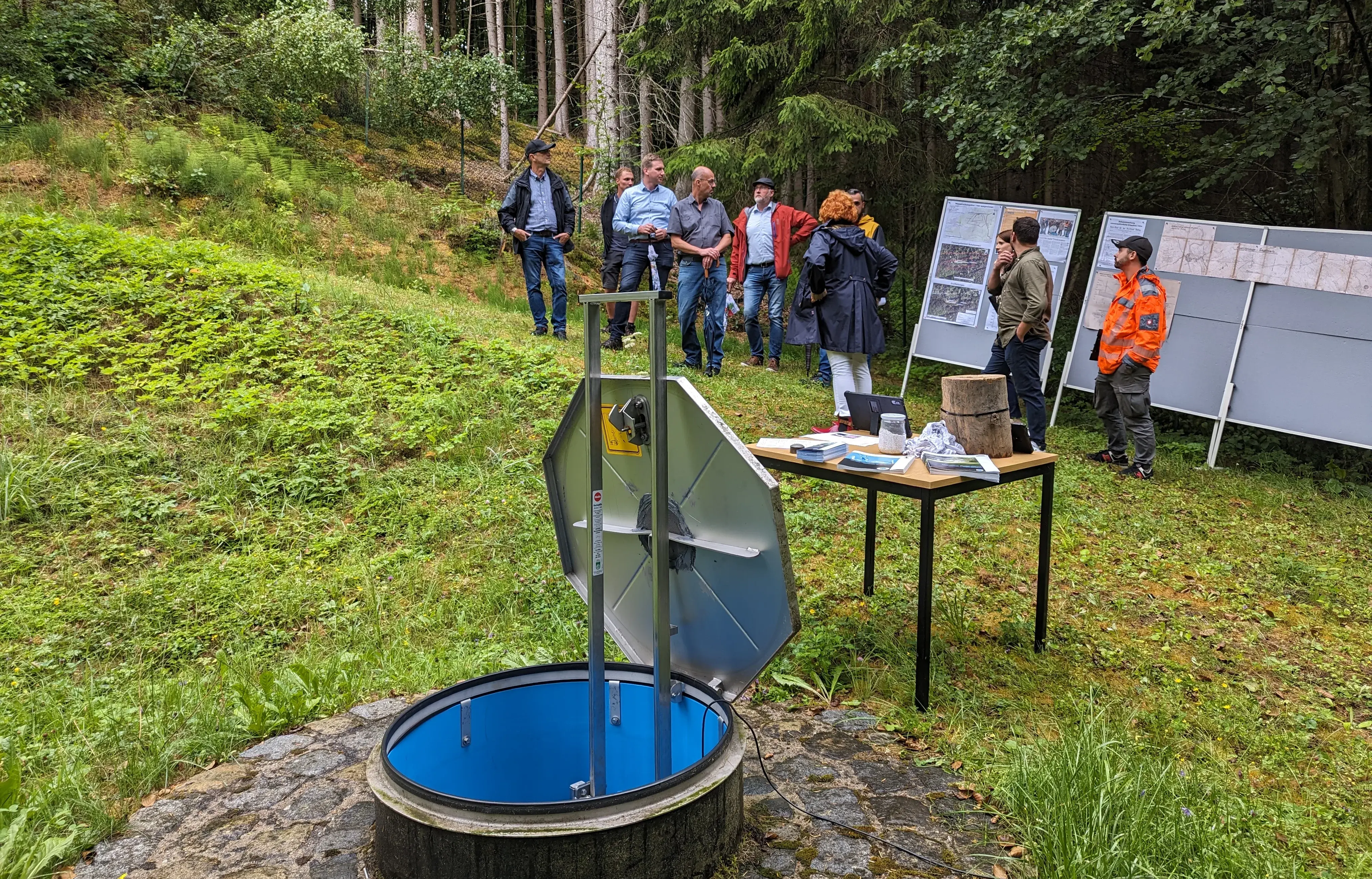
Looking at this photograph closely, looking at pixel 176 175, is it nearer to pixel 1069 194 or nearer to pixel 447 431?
pixel 447 431

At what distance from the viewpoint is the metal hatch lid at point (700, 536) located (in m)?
2.65

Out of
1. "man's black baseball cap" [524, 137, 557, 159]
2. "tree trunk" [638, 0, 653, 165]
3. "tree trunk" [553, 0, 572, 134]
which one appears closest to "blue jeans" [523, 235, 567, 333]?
"man's black baseball cap" [524, 137, 557, 159]

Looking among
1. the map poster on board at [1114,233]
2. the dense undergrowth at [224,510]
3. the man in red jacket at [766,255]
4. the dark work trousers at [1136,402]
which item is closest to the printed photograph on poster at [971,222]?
the map poster on board at [1114,233]

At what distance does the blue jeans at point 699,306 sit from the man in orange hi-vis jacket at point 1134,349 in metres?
3.85

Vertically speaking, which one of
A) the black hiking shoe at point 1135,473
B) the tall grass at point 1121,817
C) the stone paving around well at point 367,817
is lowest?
the black hiking shoe at point 1135,473

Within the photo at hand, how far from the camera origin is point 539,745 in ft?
10.7

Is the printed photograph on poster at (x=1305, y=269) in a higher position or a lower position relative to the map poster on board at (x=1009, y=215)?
lower

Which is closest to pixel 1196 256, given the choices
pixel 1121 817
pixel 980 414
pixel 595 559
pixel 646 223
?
pixel 646 223

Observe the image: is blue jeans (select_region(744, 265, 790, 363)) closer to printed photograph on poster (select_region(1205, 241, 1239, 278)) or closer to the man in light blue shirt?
the man in light blue shirt

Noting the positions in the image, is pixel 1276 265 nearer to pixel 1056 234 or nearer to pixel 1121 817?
pixel 1056 234

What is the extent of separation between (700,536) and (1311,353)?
806 centimetres

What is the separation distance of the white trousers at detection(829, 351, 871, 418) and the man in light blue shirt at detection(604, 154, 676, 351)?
2918 mm

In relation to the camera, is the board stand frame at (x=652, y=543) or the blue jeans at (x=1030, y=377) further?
the blue jeans at (x=1030, y=377)

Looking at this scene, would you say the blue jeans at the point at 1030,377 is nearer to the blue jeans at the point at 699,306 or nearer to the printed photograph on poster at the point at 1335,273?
the printed photograph on poster at the point at 1335,273
